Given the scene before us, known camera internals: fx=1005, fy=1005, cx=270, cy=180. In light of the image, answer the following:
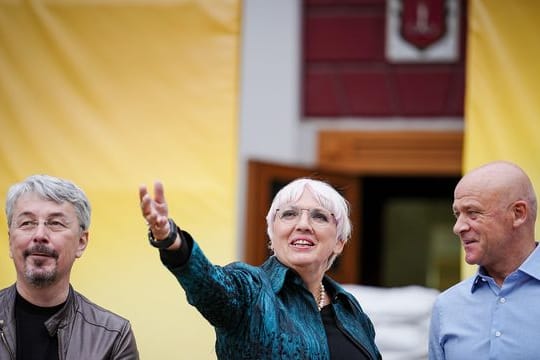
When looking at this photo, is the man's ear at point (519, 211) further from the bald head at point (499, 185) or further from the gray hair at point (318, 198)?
the gray hair at point (318, 198)

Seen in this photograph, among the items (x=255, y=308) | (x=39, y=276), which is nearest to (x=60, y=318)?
(x=39, y=276)

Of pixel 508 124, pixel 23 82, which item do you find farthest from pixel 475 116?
pixel 23 82

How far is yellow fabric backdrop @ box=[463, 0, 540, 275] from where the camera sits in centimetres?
553

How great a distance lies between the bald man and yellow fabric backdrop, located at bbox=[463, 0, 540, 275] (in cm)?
205

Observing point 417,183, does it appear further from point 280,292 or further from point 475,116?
point 280,292

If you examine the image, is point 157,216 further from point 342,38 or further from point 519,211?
point 342,38

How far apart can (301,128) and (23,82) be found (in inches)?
77.4

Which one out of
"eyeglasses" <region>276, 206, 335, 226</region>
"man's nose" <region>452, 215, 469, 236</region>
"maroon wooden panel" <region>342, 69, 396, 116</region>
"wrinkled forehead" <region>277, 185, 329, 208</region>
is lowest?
"man's nose" <region>452, 215, 469, 236</region>

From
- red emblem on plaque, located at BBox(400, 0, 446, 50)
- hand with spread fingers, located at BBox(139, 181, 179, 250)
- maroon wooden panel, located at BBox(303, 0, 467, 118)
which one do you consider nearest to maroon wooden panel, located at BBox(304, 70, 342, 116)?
maroon wooden panel, located at BBox(303, 0, 467, 118)

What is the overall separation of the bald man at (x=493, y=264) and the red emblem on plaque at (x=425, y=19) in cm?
328

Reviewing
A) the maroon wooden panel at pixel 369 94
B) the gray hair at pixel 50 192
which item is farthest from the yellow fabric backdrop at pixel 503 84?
the gray hair at pixel 50 192

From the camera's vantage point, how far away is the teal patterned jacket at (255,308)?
2.79 meters

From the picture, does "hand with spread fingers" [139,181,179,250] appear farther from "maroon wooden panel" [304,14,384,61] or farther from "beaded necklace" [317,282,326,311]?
"maroon wooden panel" [304,14,384,61]

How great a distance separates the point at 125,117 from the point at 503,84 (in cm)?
216
